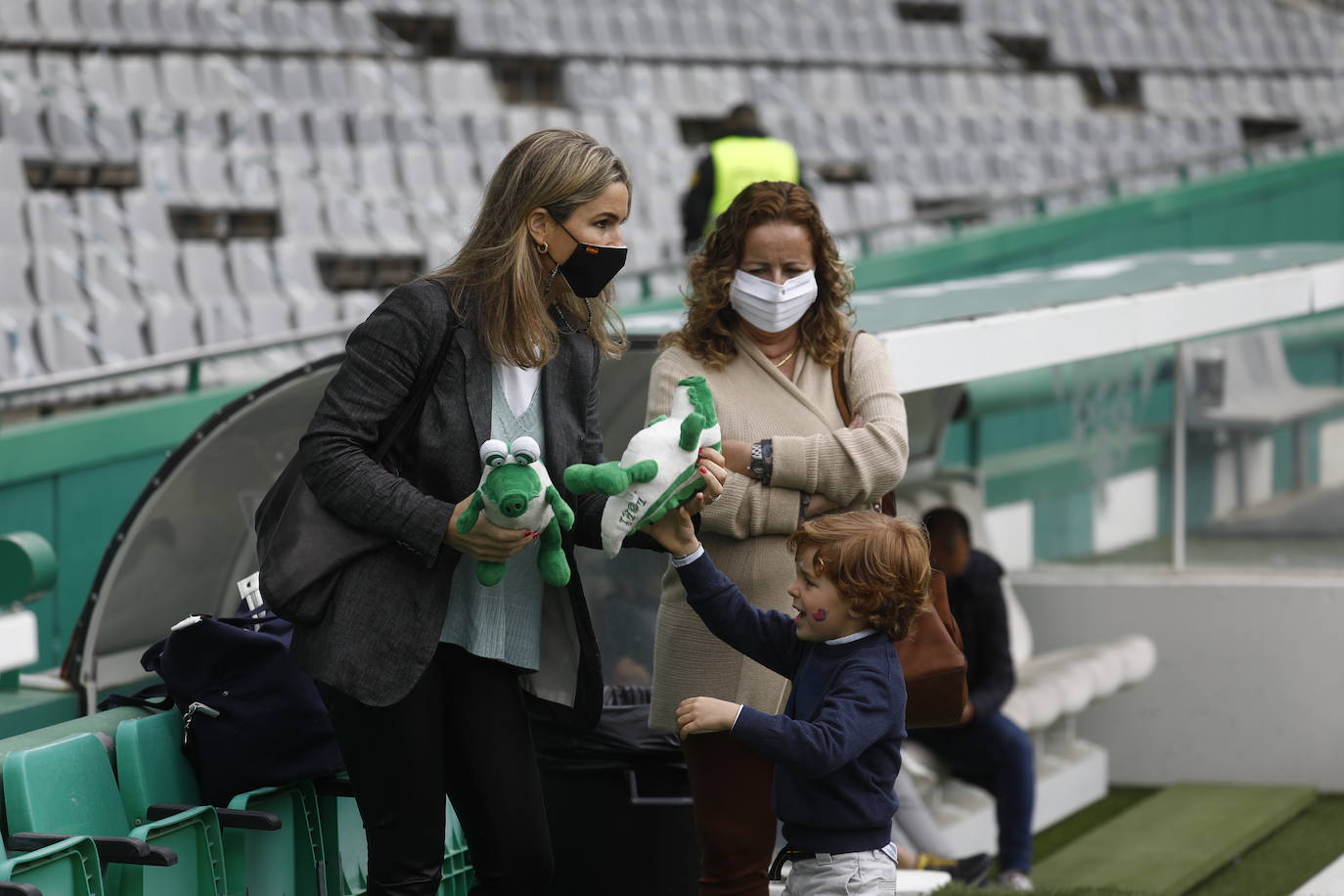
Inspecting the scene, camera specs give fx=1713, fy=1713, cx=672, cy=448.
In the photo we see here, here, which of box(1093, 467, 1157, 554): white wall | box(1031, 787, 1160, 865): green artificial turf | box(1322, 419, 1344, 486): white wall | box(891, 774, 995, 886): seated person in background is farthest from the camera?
box(1322, 419, 1344, 486): white wall

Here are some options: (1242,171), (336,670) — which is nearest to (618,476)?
(336,670)

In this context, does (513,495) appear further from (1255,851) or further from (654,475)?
(1255,851)

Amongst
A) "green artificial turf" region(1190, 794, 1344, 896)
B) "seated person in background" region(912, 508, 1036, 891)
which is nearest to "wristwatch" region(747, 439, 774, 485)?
"seated person in background" region(912, 508, 1036, 891)

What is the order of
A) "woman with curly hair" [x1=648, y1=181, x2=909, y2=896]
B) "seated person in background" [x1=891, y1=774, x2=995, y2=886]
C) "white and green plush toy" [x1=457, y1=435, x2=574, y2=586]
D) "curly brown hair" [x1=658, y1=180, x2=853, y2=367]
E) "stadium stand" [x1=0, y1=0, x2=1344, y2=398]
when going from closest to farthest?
"white and green plush toy" [x1=457, y1=435, x2=574, y2=586] → "woman with curly hair" [x1=648, y1=181, x2=909, y2=896] → "curly brown hair" [x1=658, y1=180, x2=853, y2=367] → "seated person in background" [x1=891, y1=774, x2=995, y2=886] → "stadium stand" [x1=0, y1=0, x2=1344, y2=398]

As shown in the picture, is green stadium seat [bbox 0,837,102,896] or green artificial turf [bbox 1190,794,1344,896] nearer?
green stadium seat [bbox 0,837,102,896]

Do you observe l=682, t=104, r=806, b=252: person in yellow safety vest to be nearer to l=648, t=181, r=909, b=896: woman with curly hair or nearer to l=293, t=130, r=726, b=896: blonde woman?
l=648, t=181, r=909, b=896: woman with curly hair

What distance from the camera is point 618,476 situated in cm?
252

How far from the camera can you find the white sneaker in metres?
4.78

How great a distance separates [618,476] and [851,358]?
82 cm

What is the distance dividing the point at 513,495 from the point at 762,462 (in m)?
0.74

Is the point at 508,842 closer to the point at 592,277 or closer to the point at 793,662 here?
the point at 793,662

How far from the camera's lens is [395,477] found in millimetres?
2477

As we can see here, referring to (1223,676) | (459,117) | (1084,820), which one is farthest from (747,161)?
(459,117)

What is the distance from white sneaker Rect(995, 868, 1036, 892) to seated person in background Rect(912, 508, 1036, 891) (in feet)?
0.21
